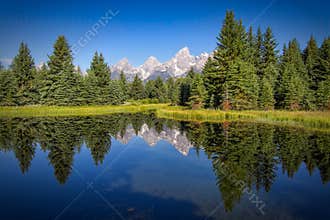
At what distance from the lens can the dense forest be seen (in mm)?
38875

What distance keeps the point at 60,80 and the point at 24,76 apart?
10.4 m

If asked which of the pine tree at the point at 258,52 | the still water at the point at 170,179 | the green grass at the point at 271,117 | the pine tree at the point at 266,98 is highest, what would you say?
the pine tree at the point at 258,52

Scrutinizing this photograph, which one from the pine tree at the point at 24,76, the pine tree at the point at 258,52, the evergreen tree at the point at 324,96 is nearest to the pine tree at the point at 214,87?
the pine tree at the point at 258,52

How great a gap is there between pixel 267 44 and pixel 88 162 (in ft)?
150

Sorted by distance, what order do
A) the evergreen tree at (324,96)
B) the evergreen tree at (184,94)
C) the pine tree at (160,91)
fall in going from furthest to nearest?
the pine tree at (160,91) < the evergreen tree at (184,94) < the evergreen tree at (324,96)

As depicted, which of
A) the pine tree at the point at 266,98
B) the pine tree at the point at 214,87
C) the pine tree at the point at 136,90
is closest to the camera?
the pine tree at the point at 266,98

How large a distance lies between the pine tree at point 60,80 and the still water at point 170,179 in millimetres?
34234

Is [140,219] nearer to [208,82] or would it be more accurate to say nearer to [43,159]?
[43,159]

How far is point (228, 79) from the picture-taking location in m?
38.7

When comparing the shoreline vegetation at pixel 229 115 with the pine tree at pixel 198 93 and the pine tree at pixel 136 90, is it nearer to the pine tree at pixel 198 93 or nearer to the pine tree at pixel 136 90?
the pine tree at pixel 198 93

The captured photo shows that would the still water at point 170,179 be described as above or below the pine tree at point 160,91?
below

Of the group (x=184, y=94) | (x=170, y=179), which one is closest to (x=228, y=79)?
(x=184, y=94)

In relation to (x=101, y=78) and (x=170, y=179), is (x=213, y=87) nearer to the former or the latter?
(x=101, y=78)

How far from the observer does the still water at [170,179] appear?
7.92 m
